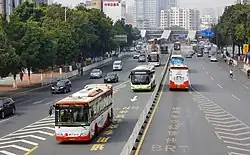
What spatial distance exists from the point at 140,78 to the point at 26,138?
90.4 ft

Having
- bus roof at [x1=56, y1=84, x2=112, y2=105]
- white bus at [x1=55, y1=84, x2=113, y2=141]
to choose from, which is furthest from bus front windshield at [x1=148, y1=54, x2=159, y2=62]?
white bus at [x1=55, y1=84, x2=113, y2=141]

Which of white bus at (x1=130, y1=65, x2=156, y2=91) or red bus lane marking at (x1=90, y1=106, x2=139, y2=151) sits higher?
white bus at (x1=130, y1=65, x2=156, y2=91)

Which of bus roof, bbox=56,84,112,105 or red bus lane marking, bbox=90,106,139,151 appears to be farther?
bus roof, bbox=56,84,112,105

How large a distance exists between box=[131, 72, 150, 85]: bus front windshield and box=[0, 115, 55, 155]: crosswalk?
814 inches

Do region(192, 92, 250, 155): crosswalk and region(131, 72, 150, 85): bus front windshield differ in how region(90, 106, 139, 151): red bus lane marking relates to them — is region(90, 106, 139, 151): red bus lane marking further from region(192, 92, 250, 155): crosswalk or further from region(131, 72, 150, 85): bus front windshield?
region(131, 72, 150, 85): bus front windshield

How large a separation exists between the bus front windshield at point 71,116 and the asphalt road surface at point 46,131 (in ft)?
3.78

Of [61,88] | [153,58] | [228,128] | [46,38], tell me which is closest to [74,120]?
[228,128]

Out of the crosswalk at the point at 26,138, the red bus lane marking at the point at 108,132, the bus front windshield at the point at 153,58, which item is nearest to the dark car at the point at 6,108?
the crosswalk at the point at 26,138

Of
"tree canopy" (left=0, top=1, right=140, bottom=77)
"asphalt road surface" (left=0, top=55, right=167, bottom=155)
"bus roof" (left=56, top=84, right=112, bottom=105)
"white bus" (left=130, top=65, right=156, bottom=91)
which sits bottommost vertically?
"asphalt road surface" (left=0, top=55, right=167, bottom=155)

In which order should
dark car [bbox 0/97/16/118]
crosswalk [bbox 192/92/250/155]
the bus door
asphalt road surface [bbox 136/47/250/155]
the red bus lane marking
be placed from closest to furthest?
asphalt road surface [bbox 136/47/250/155], crosswalk [bbox 192/92/250/155], the red bus lane marking, dark car [bbox 0/97/16/118], the bus door

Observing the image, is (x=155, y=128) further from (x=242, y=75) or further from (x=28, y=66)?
(x=242, y=75)

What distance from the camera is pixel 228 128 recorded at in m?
33.3

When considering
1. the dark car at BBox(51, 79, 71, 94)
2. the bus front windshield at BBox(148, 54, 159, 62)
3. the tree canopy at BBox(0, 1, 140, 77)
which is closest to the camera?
the dark car at BBox(51, 79, 71, 94)

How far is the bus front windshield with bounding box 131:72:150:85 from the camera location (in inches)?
2242
